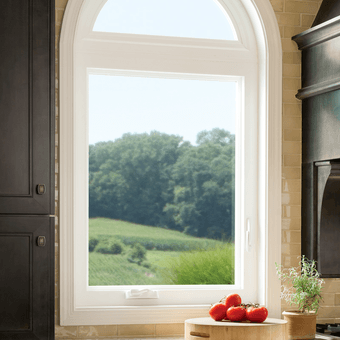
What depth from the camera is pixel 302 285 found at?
238cm

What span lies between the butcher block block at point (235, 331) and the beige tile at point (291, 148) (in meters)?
0.90

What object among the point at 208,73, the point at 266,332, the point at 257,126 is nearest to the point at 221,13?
the point at 208,73

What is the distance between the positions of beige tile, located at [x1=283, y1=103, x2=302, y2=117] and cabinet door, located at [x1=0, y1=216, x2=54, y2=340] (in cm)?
139

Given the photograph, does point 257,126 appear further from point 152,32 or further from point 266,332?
point 266,332

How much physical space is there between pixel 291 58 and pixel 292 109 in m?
0.28

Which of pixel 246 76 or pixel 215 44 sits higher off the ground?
pixel 215 44

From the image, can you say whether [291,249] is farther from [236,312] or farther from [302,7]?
[302,7]

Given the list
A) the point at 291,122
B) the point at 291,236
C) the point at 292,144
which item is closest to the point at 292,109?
the point at 291,122

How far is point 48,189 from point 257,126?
3.89 feet

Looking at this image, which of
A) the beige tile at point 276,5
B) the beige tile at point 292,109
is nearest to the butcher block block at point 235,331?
the beige tile at point 292,109

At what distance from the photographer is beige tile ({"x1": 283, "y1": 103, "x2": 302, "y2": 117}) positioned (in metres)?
2.62

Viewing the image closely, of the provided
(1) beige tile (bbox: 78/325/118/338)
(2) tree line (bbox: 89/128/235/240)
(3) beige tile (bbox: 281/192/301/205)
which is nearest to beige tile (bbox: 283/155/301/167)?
(3) beige tile (bbox: 281/192/301/205)

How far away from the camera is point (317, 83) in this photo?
8.13 ft

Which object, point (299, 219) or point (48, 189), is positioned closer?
point (48, 189)
